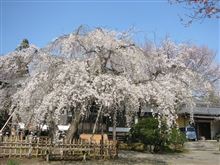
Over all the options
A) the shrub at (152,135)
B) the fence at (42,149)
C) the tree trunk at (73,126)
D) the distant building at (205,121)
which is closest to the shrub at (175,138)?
the shrub at (152,135)

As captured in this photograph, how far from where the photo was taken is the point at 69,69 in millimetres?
14867

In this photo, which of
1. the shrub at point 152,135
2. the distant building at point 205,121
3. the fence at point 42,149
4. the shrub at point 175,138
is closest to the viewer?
the fence at point 42,149

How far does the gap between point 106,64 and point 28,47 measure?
360cm

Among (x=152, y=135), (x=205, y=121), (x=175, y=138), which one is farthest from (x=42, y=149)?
(x=205, y=121)

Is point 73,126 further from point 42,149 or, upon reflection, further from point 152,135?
point 152,135

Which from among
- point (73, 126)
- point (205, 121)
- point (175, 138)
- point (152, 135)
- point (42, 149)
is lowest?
point (42, 149)

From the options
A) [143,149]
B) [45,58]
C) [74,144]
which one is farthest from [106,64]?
[143,149]

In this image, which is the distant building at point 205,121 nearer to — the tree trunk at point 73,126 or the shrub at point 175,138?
the shrub at point 175,138

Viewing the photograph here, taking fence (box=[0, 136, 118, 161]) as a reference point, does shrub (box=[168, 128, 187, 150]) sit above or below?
above

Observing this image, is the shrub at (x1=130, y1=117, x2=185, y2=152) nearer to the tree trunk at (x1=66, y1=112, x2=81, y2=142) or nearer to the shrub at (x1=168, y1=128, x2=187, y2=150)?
the shrub at (x1=168, y1=128, x2=187, y2=150)

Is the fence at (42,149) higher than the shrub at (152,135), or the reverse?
the shrub at (152,135)

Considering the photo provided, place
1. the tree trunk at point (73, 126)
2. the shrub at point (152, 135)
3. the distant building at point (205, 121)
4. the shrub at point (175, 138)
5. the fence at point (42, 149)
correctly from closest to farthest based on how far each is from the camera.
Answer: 1. the fence at point (42, 149)
2. the tree trunk at point (73, 126)
3. the shrub at point (152, 135)
4. the shrub at point (175, 138)
5. the distant building at point (205, 121)

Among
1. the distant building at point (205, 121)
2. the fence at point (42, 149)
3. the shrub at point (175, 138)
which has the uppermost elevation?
the distant building at point (205, 121)

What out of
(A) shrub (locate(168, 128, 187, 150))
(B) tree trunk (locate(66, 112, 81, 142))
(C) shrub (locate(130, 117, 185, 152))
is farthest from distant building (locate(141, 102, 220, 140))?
(B) tree trunk (locate(66, 112, 81, 142))
